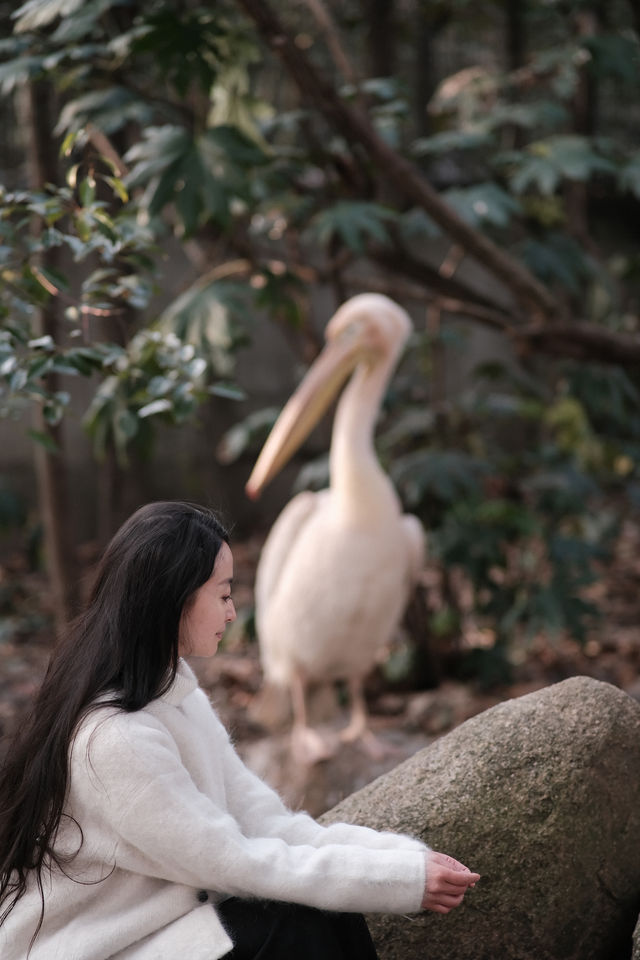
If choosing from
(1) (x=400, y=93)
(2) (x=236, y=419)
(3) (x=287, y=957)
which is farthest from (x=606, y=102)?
(3) (x=287, y=957)

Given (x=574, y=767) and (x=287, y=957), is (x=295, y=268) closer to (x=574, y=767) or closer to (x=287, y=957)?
(x=574, y=767)

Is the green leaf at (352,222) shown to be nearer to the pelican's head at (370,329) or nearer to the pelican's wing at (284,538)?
the pelican's head at (370,329)

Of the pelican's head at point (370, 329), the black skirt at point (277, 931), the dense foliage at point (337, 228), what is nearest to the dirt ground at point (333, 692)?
the dense foliage at point (337, 228)

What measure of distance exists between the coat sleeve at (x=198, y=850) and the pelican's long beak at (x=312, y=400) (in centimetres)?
261

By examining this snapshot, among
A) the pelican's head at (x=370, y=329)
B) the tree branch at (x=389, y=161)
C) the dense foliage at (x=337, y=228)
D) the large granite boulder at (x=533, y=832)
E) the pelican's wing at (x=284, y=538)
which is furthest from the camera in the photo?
the pelican's wing at (x=284, y=538)

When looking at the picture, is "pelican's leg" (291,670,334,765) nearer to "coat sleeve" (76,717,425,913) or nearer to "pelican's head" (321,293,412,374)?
"pelican's head" (321,293,412,374)

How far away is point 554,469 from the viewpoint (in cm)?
471

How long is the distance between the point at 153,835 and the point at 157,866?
69 millimetres

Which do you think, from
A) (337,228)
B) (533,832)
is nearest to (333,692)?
(337,228)

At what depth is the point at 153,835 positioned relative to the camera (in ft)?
4.53

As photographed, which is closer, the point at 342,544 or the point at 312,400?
the point at 342,544

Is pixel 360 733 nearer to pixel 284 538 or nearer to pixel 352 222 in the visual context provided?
pixel 284 538

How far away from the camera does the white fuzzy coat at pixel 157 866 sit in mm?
1386

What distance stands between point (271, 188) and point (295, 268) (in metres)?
0.32
